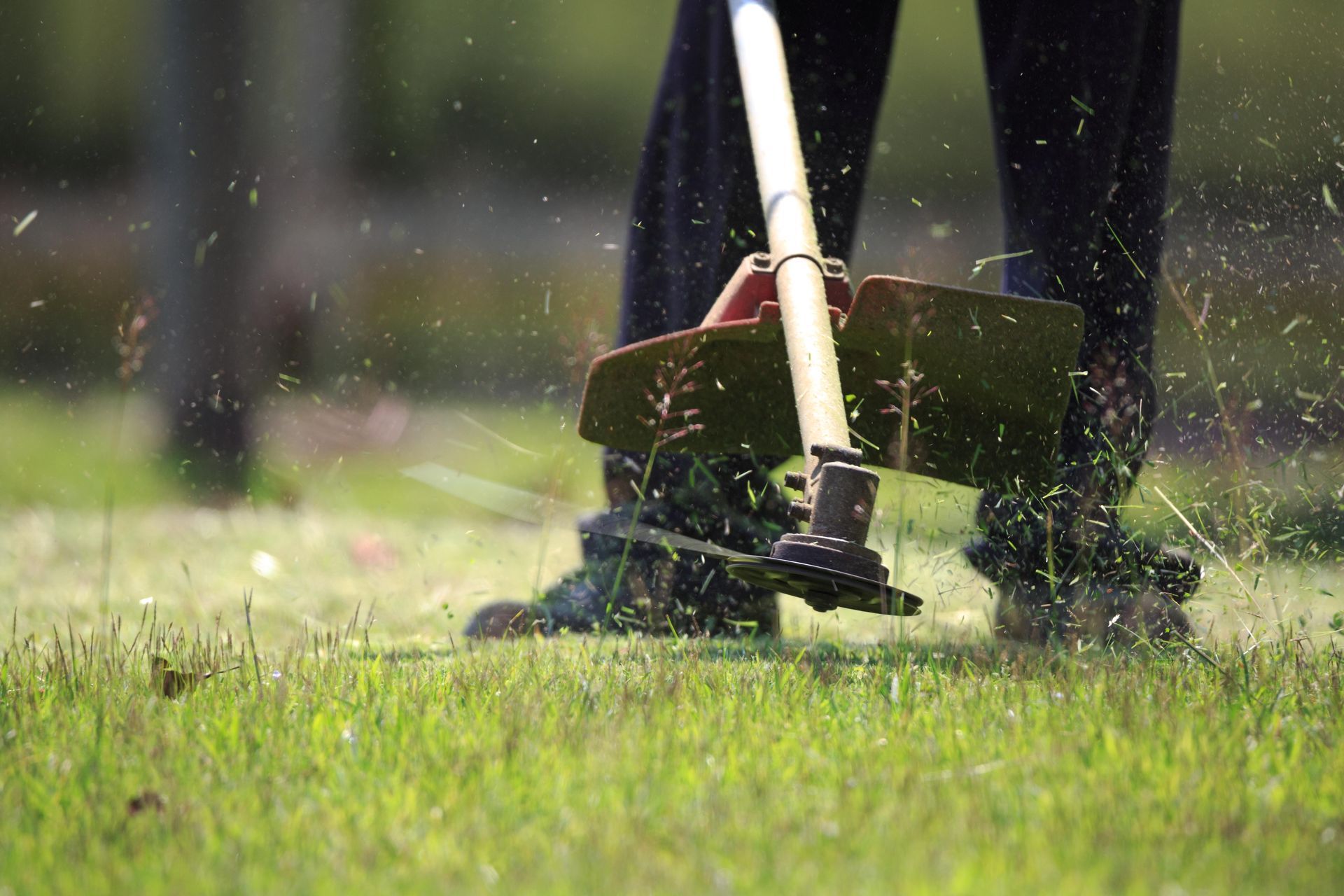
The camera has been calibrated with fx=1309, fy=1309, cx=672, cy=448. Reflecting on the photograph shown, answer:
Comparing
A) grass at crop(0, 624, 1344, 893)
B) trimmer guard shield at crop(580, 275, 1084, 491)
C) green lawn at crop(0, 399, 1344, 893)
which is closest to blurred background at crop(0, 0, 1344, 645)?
trimmer guard shield at crop(580, 275, 1084, 491)

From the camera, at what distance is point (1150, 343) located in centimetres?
191

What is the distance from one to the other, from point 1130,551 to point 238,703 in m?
1.13

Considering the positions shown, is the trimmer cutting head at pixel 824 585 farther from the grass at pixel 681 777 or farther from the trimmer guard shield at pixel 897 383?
the trimmer guard shield at pixel 897 383

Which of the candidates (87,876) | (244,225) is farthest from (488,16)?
(87,876)

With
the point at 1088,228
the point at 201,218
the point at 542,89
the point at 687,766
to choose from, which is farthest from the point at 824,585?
the point at 542,89

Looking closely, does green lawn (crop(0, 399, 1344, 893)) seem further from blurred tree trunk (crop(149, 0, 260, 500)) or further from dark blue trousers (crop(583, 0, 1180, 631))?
blurred tree trunk (crop(149, 0, 260, 500))

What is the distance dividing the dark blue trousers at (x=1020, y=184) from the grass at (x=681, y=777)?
467 millimetres

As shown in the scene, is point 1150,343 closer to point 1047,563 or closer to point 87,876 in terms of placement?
point 1047,563

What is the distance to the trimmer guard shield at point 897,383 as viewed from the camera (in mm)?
1609

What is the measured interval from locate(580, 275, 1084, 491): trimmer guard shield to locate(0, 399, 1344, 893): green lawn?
161mm

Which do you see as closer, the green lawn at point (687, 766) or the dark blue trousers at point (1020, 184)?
the green lawn at point (687, 766)

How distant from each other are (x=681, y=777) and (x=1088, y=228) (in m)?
1.18

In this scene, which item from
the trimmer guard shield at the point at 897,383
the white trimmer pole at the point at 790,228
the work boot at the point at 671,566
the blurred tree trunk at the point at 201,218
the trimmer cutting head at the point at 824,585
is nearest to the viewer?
the trimmer cutting head at the point at 824,585

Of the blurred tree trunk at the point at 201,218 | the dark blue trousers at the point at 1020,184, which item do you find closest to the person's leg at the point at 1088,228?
the dark blue trousers at the point at 1020,184
